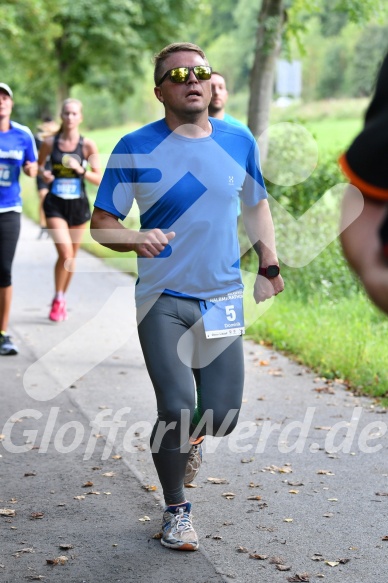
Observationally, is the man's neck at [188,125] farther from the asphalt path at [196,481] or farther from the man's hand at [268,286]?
the asphalt path at [196,481]

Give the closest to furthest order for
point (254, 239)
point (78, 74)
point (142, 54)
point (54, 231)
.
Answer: point (254, 239)
point (54, 231)
point (78, 74)
point (142, 54)

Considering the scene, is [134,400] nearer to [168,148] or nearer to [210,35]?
[168,148]

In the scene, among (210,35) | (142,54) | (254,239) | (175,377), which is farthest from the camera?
(210,35)

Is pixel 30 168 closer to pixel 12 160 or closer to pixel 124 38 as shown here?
pixel 12 160

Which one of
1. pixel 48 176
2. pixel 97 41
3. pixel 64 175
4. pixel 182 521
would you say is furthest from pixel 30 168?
pixel 97 41

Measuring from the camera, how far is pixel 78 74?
45.5 m

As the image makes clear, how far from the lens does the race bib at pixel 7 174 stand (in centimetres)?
901

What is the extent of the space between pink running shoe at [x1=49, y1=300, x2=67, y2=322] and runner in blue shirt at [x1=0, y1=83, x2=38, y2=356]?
169 centimetres

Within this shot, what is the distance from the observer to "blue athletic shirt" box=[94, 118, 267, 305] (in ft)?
15.1

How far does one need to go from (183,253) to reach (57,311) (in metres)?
6.55

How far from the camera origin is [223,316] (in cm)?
474

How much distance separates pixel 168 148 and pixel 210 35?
109 meters

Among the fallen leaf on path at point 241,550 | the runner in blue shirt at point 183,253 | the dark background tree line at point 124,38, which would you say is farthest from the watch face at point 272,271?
the dark background tree line at point 124,38

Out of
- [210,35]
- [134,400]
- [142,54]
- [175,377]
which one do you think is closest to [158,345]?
[175,377]
